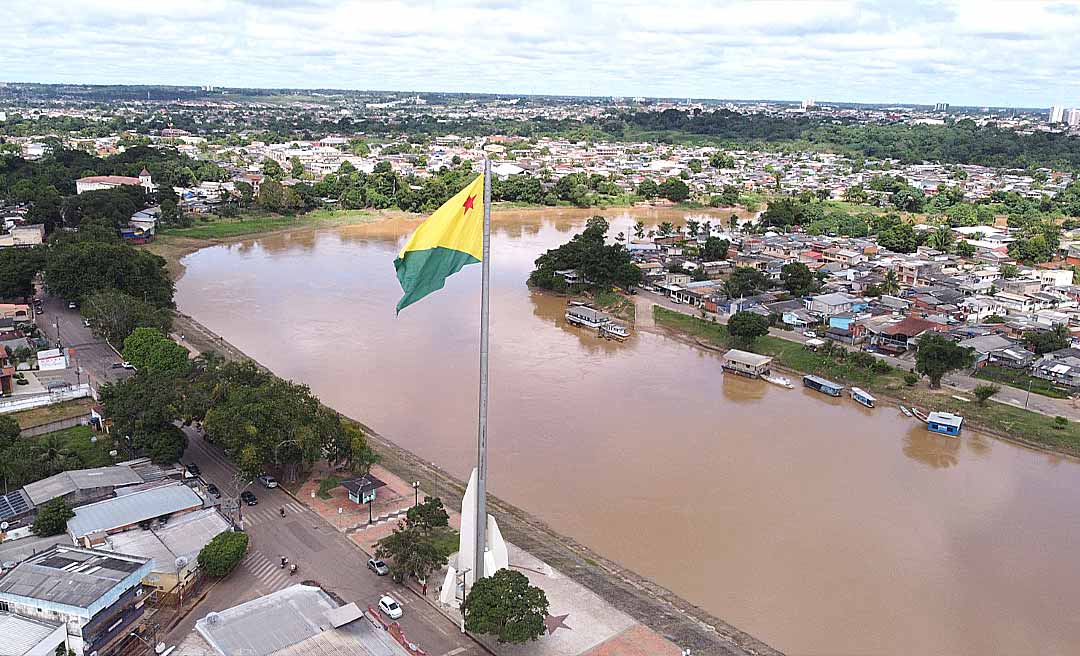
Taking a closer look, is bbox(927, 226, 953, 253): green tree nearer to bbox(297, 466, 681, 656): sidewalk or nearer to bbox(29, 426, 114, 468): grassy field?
bbox(297, 466, 681, 656): sidewalk

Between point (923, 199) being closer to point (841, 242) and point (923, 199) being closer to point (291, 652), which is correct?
point (841, 242)

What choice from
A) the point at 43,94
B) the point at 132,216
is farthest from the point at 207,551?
the point at 43,94

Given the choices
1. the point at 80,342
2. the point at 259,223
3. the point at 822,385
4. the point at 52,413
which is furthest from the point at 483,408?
the point at 259,223

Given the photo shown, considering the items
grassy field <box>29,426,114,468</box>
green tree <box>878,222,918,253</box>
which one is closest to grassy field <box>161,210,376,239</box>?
grassy field <box>29,426,114,468</box>

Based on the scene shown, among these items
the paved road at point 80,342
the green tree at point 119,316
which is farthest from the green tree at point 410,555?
the green tree at point 119,316

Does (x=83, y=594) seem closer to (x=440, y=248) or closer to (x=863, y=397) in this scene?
(x=440, y=248)

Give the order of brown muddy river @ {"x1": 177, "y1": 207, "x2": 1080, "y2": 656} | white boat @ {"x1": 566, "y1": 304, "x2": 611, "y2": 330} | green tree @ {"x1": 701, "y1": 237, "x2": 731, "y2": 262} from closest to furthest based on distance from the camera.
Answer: brown muddy river @ {"x1": 177, "y1": 207, "x2": 1080, "y2": 656} < white boat @ {"x1": 566, "y1": 304, "x2": 611, "y2": 330} < green tree @ {"x1": 701, "y1": 237, "x2": 731, "y2": 262}
